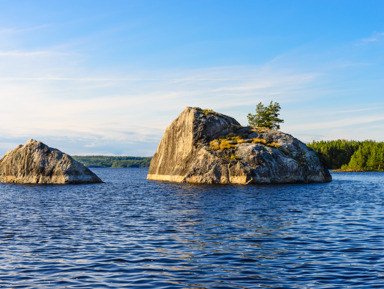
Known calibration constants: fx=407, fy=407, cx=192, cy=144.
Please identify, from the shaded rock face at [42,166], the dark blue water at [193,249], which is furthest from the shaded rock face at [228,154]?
the dark blue water at [193,249]

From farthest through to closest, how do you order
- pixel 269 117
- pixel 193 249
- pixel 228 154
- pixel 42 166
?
pixel 269 117 < pixel 228 154 < pixel 42 166 < pixel 193 249

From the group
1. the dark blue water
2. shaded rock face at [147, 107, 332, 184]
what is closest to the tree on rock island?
shaded rock face at [147, 107, 332, 184]

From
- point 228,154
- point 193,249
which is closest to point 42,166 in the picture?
point 228,154

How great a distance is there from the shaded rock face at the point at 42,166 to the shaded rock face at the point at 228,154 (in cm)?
1917

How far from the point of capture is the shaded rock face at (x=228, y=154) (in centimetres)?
6756

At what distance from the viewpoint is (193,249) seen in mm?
18609

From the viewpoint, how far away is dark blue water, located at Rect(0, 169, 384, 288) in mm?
13922

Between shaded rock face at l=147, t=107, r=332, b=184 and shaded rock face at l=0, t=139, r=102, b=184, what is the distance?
19170 mm

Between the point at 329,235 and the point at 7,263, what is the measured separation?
15.7 metres

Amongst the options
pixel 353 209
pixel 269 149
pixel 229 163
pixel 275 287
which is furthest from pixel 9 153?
pixel 275 287

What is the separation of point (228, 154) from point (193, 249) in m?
50.7

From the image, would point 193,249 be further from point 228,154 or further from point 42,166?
point 42,166

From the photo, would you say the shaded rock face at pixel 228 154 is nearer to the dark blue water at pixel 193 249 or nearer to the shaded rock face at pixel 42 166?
the shaded rock face at pixel 42 166

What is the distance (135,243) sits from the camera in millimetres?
19953
